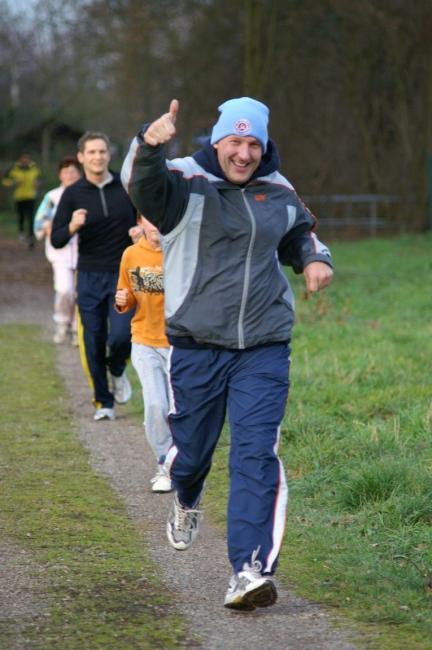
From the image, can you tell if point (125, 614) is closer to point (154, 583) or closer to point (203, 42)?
point (154, 583)

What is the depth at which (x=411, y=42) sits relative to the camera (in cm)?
3756

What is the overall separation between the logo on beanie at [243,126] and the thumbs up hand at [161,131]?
40 centimetres

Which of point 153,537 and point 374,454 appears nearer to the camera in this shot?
point 153,537

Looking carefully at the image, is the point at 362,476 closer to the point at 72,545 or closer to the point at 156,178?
the point at 72,545

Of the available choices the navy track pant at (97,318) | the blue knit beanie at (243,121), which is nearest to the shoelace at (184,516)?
the blue knit beanie at (243,121)

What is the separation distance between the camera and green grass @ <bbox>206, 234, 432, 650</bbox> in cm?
554

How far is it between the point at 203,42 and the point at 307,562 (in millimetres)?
33206

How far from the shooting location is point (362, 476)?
7238 millimetres

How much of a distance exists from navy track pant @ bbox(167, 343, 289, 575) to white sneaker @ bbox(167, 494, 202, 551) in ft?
0.80

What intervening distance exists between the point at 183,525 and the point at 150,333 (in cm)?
225

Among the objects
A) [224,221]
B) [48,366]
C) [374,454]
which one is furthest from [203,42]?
[224,221]

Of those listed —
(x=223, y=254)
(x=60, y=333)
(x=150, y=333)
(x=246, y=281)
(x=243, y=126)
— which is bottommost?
(x=60, y=333)

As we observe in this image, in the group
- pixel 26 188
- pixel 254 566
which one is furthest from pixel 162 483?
pixel 26 188

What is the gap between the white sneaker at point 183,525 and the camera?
19.4 feet
